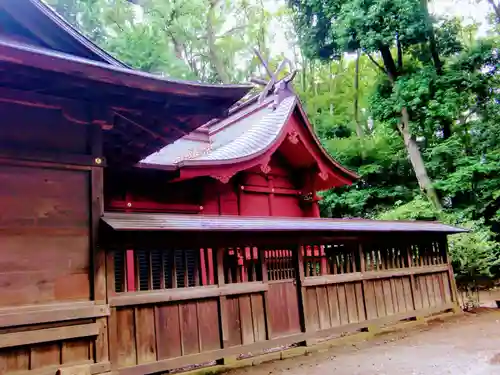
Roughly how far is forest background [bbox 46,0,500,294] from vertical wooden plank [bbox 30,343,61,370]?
11.9 m

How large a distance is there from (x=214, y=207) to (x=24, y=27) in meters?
5.48

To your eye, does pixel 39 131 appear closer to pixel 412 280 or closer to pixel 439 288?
pixel 412 280

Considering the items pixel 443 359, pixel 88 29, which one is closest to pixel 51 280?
pixel 443 359

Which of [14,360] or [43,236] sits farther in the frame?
[43,236]

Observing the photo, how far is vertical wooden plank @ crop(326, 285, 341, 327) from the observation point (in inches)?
292

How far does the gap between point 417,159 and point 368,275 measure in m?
10.5

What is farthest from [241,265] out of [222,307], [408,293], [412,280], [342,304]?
[412,280]

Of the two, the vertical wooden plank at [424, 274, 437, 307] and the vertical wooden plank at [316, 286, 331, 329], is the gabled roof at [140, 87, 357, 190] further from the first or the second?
the vertical wooden plank at [424, 274, 437, 307]

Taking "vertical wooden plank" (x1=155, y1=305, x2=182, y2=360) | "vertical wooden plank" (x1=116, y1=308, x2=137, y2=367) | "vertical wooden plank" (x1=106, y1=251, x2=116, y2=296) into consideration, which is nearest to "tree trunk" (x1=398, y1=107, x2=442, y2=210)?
"vertical wooden plank" (x1=155, y1=305, x2=182, y2=360)

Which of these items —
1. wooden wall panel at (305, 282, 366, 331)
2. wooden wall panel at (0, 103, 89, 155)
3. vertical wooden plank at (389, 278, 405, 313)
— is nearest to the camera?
wooden wall panel at (0, 103, 89, 155)

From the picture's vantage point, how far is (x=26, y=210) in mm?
4332

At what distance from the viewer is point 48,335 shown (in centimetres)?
415

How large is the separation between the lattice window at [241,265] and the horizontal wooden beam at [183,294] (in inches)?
5.1

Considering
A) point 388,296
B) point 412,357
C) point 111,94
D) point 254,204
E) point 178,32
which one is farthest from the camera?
point 178,32
